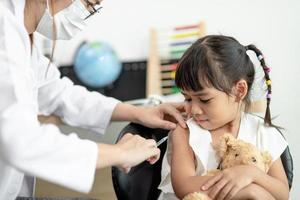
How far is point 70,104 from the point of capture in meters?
1.27

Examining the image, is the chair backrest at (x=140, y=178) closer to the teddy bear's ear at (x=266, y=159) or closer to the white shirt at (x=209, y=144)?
the white shirt at (x=209, y=144)

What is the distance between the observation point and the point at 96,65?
228 centimetres

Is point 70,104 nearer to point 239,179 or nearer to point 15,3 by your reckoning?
point 15,3

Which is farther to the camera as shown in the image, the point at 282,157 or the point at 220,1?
the point at 220,1

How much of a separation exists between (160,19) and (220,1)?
1.36ft

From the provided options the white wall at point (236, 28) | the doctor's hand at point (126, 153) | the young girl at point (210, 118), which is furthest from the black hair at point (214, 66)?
the white wall at point (236, 28)

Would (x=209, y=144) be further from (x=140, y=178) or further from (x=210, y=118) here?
(x=140, y=178)

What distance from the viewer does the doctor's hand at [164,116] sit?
1.14 m

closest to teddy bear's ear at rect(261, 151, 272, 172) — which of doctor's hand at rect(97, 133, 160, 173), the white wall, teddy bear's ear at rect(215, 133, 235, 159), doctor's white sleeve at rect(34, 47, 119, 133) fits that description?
teddy bear's ear at rect(215, 133, 235, 159)

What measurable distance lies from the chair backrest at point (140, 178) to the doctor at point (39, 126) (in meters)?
0.04

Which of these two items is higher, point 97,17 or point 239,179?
point 97,17

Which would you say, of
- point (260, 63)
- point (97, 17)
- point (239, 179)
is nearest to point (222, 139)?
point (239, 179)

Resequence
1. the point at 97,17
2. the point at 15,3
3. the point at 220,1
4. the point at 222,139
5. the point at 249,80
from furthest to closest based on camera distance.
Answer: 1. the point at 97,17
2. the point at 220,1
3. the point at 249,80
4. the point at 222,139
5. the point at 15,3

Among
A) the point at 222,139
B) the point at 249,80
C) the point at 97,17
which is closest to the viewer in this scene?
the point at 222,139
